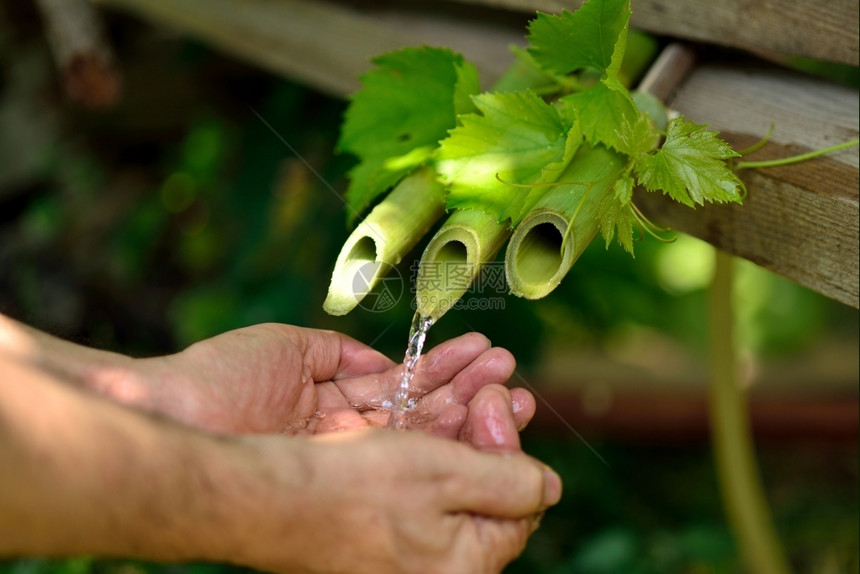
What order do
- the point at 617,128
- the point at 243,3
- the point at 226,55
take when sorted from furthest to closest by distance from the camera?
the point at 226,55 < the point at 243,3 < the point at 617,128

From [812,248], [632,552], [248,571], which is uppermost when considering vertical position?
[812,248]

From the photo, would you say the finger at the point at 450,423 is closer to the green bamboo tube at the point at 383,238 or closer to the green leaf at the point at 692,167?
the green bamboo tube at the point at 383,238

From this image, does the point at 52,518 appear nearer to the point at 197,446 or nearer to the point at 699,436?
the point at 197,446

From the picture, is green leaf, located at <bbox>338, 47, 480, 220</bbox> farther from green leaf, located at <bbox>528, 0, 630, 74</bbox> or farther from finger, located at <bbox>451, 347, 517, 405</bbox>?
finger, located at <bbox>451, 347, 517, 405</bbox>

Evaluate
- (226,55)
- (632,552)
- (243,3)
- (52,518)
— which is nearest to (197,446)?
(52,518)

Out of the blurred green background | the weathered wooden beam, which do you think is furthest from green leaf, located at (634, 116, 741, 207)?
the weathered wooden beam

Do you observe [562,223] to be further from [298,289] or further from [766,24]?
[298,289]

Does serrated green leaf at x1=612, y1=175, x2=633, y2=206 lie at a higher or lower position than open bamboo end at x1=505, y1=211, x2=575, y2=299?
higher

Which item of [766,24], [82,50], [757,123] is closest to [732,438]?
[757,123]

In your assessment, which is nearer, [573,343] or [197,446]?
[197,446]
